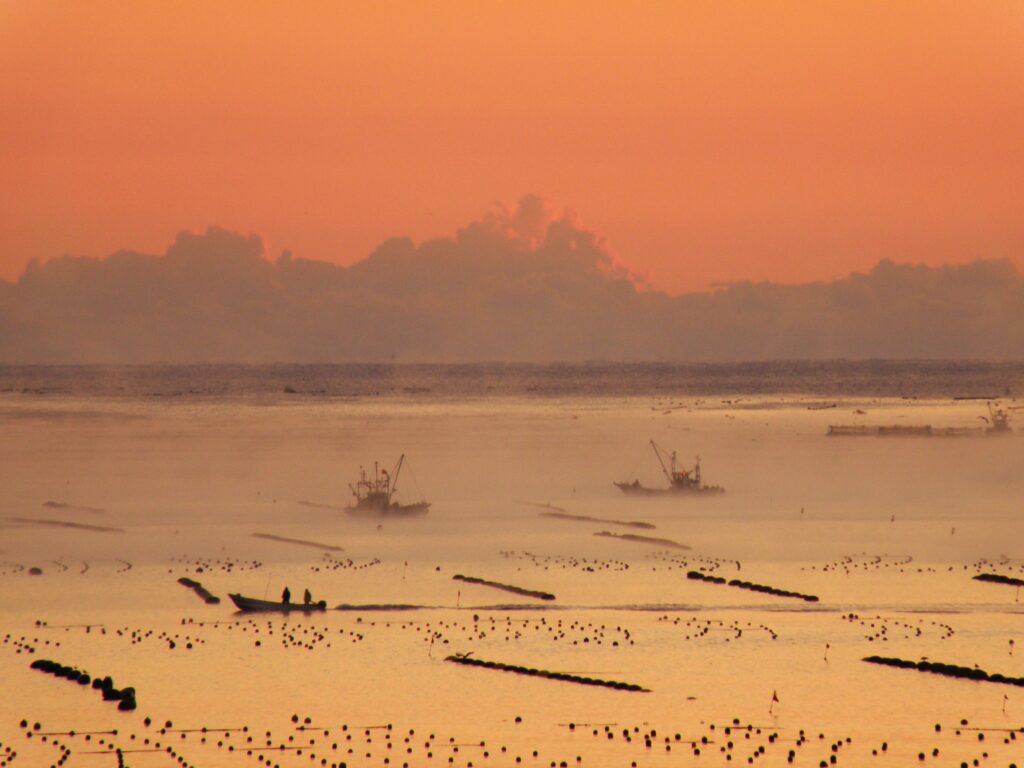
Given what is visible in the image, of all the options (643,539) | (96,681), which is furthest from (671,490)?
(96,681)

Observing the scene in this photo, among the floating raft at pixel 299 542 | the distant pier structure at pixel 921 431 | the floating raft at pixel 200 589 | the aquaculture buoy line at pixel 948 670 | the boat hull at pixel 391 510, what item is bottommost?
the floating raft at pixel 200 589

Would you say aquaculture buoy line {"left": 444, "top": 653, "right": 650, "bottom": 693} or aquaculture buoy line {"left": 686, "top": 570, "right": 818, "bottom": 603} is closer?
aquaculture buoy line {"left": 444, "top": 653, "right": 650, "bottom": 693}

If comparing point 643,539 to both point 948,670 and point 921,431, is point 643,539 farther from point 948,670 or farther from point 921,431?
point 921,431

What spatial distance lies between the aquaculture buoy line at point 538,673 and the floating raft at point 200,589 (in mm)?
12569

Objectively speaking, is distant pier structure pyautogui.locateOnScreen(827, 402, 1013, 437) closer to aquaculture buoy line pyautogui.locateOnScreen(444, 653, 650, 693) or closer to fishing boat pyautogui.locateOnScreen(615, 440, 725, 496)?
fishing boat pyautogui.locateOnScreen(615, 440, 725, 496)

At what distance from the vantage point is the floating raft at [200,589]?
5397 centimetres

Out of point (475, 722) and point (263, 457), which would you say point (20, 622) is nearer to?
point (475, 722)

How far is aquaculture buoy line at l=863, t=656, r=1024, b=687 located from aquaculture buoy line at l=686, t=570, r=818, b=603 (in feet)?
30.2

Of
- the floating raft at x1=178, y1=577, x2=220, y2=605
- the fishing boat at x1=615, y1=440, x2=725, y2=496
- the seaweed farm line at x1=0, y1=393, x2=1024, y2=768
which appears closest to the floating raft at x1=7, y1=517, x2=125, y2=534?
the seaweed farm line at x1=0, y1=393, x2=1024, y2=768

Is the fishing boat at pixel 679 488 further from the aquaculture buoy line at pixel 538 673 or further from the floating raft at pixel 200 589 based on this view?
the aquaculture buoy line at pixel 538 673

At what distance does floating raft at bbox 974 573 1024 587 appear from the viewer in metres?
55.8

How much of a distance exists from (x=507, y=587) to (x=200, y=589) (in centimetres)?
1157

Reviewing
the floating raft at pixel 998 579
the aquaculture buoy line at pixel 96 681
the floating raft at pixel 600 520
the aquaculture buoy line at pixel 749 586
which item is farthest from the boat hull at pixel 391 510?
the aquaculture buoy line at pixel 96 681

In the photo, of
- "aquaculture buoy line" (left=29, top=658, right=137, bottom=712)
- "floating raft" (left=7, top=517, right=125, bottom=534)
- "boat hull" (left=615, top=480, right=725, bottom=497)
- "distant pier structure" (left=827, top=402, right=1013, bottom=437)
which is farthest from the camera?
"distant pier structure" (left=827, top=402, right=1013, bottom=437)
